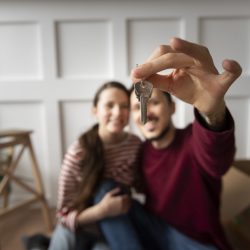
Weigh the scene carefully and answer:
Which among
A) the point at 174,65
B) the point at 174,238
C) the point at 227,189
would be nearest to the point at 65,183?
the point at 174,238

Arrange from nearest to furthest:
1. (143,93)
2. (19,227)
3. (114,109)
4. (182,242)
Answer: (143,93)
(182,242)
(114,109)
(19,227)

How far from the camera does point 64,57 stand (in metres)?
1.07

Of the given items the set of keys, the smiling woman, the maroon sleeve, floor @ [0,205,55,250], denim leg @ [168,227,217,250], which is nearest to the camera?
the set of keys

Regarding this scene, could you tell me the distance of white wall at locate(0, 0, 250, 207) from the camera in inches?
38.8

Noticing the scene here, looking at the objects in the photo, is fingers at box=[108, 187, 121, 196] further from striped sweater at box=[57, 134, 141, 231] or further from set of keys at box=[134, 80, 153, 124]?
set of keys at box=[134, 80, 153, 124]

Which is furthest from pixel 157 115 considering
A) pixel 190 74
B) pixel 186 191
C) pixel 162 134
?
pixel 190 74

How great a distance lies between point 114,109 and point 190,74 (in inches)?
15.2

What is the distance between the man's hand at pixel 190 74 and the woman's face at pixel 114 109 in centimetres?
35

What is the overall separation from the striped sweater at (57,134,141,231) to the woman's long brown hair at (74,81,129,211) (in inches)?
0.6

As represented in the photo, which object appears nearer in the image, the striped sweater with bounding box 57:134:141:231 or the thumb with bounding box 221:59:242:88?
the thumb with bounding box 221:59:242:88

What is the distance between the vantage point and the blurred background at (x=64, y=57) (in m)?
0.97

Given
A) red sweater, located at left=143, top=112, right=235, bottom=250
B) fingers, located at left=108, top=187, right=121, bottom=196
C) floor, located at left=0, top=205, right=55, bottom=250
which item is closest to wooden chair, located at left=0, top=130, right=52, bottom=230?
floor, located at left=0, top=205, right=55, bottom=250

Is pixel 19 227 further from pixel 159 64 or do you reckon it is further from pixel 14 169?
pixel 159 64

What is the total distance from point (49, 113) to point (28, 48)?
9.6 inches
